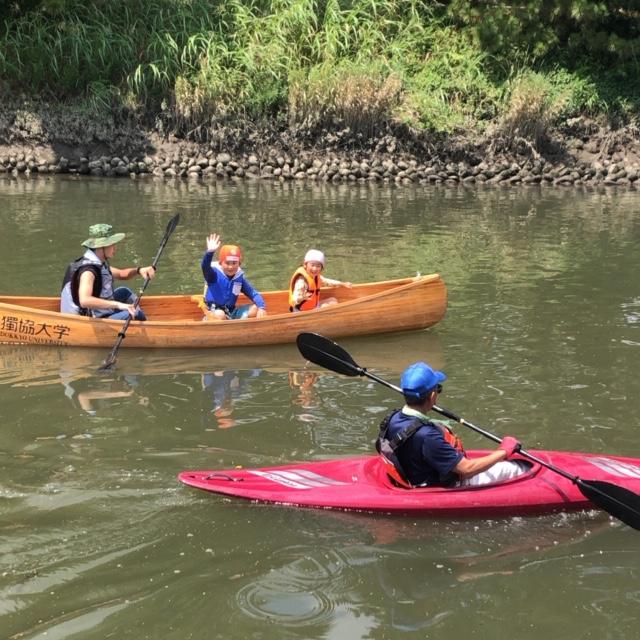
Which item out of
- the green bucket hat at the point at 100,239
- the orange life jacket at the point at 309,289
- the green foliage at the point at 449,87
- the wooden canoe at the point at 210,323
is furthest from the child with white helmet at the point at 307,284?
the green foliage at the point at 449,87

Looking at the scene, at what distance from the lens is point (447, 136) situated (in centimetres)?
2116

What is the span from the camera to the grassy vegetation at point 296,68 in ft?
68.9

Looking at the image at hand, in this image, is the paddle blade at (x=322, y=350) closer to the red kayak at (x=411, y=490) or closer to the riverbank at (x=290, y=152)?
the red kayak at (x=411, y=490)

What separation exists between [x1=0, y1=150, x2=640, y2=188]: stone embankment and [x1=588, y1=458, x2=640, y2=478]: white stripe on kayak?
15616 millimetres

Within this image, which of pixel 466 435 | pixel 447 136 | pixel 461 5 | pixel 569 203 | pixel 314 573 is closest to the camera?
pixel 314 573

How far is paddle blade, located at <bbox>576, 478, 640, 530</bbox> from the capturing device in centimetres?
479

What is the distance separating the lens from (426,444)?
192 inches

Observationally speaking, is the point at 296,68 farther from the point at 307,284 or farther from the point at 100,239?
the point at 100,239

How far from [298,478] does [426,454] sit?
34.6 inches

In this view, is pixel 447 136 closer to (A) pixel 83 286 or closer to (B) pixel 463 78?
(B) pixel 463 78

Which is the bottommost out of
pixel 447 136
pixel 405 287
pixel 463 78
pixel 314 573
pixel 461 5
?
pixel 314 573

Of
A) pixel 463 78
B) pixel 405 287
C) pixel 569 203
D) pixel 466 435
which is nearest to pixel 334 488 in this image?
pixel 466 435

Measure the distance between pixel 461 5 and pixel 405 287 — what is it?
1614 centimetres

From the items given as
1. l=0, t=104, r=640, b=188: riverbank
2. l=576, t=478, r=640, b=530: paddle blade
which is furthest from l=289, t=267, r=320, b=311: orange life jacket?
l=0, t=104, r=640, b=188: riverbank
